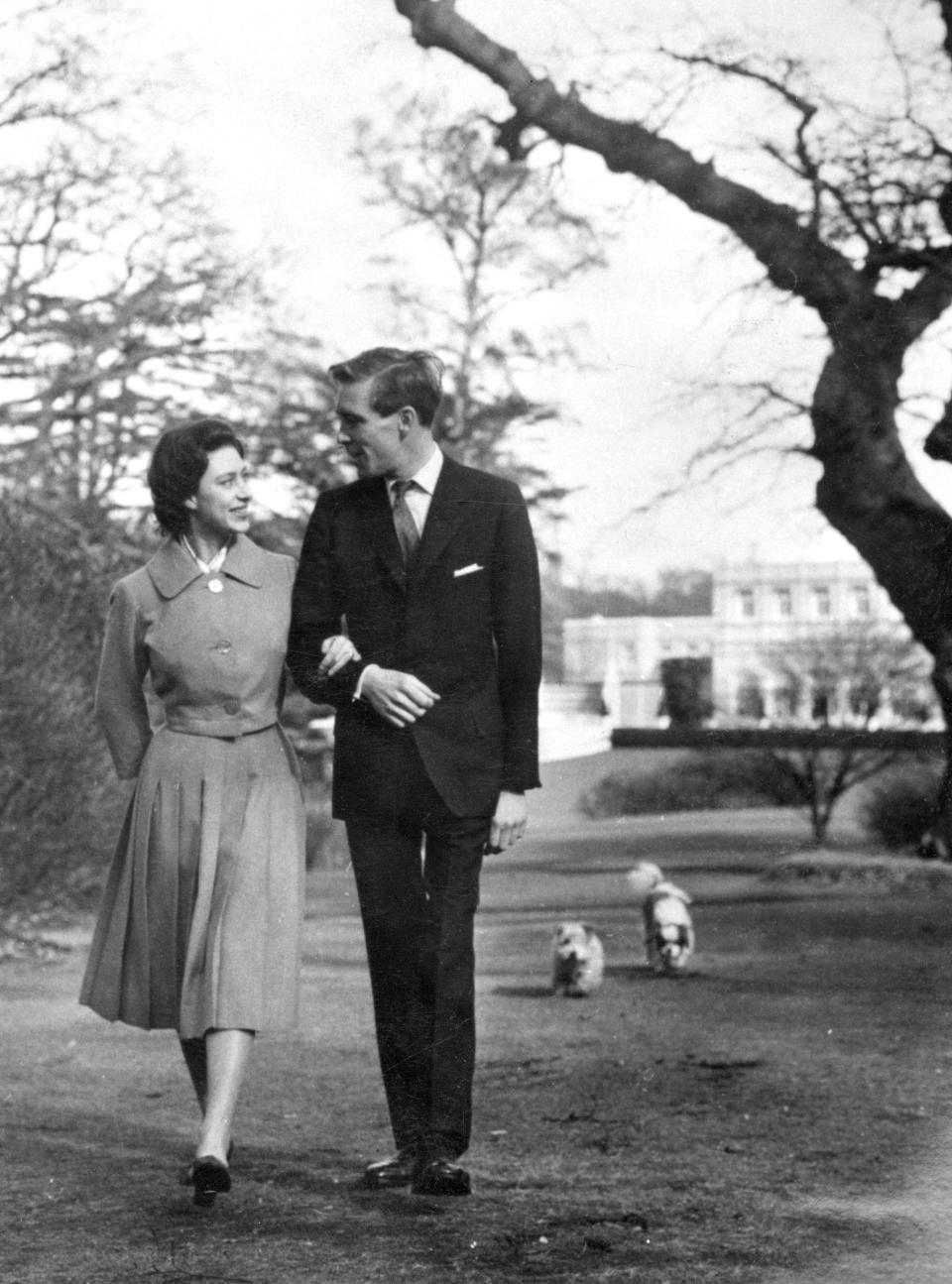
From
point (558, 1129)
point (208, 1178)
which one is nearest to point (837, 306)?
point (558, 1129)

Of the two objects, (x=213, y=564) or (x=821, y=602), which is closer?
(x=213, y=564)

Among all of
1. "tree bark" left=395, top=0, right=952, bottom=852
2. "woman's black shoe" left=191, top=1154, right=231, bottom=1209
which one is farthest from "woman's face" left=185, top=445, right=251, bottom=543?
"tree bark" left=395, top=0, right=952, bottom=852

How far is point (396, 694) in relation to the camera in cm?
470

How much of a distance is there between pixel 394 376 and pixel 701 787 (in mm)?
8927

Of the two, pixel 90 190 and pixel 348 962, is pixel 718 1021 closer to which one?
pixel 348 962

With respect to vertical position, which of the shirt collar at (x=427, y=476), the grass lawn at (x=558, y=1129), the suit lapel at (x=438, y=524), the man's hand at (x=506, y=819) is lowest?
the grass lawn at (x=558, y=1129)

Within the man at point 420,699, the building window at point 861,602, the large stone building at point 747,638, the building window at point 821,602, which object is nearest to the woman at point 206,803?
the man at point 420,699

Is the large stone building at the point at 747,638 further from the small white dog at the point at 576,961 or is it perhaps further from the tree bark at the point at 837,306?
the small white dog at the point at 576,961

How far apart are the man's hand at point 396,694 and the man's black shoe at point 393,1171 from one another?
0.97 meters

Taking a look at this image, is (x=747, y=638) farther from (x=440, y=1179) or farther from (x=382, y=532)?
(x=440, y=1179)

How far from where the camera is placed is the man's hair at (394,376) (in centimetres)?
476

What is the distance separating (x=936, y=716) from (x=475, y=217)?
329 centimetres

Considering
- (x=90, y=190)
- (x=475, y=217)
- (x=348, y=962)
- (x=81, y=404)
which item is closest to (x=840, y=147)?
(x=475, y=217)

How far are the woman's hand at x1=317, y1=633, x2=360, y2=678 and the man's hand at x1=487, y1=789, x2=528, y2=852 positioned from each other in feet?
1.49
